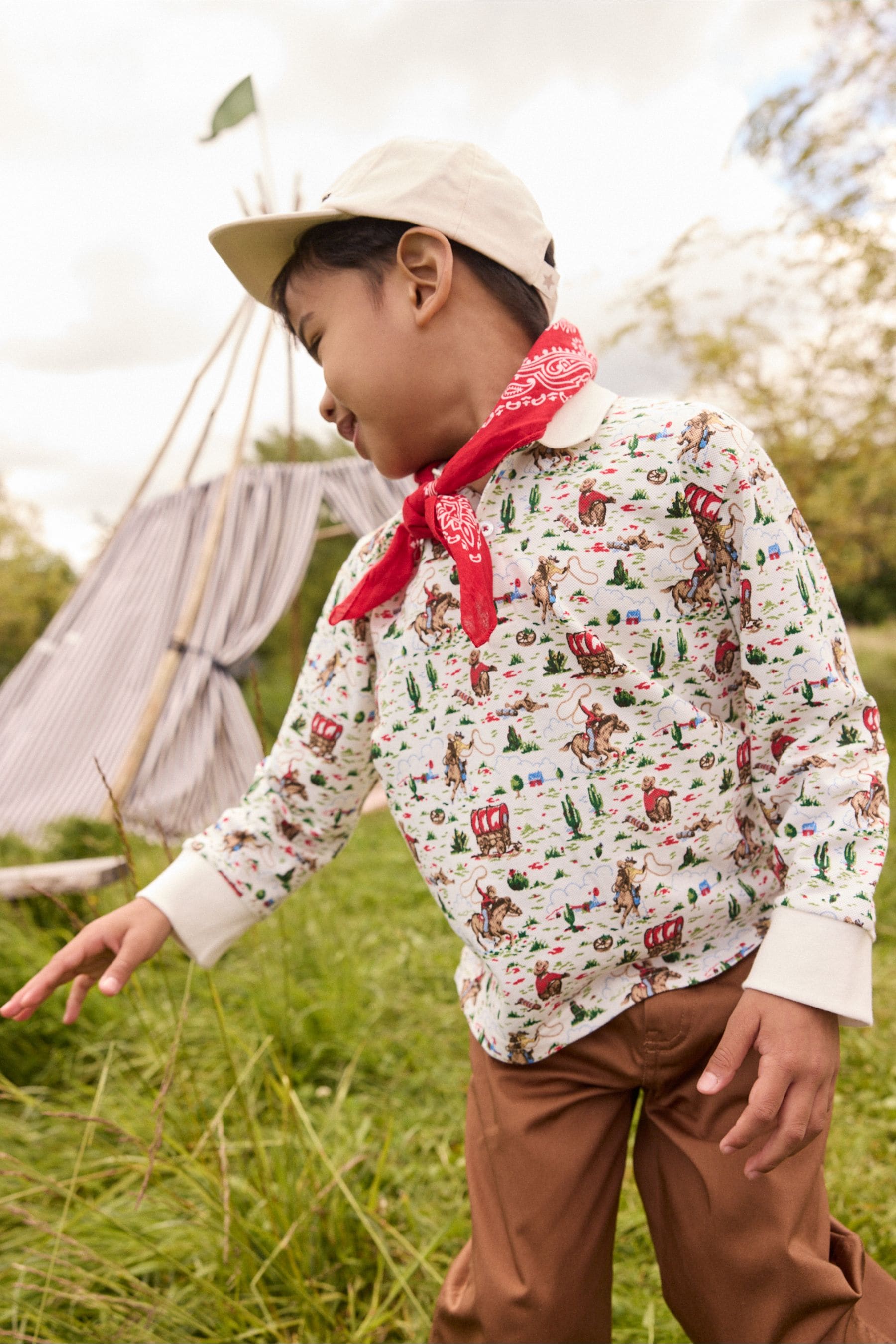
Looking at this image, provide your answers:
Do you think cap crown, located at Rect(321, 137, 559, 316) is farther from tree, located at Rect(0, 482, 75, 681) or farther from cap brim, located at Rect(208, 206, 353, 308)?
tree, located at Rect(0, 482, 75, 681)

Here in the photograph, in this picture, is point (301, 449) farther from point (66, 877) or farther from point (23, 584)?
point (66, 877)

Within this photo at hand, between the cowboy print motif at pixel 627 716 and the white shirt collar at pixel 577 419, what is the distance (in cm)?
2

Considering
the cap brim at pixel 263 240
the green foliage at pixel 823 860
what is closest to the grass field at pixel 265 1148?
the green foliage at pixel 823 860

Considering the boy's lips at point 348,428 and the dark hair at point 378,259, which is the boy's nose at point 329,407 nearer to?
the boy's lips at point 348,428

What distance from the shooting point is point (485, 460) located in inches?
45.9

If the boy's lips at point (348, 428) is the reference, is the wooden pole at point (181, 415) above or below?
above

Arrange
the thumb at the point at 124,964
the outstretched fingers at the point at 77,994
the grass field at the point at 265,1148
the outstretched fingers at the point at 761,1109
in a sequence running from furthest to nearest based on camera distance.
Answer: the grass field at the point at 265,1148, the outstretched fingers at the point at 77,994, the thumb at the point at 124,964, the outstretched fingers at the point at 761,1109

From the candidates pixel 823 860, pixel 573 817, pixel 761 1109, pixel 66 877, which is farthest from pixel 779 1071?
pixel 66 877

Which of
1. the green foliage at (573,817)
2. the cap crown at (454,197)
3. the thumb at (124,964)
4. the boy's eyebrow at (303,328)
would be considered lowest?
the thumb at (124,964)

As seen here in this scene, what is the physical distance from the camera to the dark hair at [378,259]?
4.05 feet

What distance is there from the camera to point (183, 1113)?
198cm

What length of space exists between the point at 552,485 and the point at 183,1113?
1.53m

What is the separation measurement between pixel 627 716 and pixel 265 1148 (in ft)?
4.23

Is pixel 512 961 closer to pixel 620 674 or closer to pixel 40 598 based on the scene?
pixel 620 674
